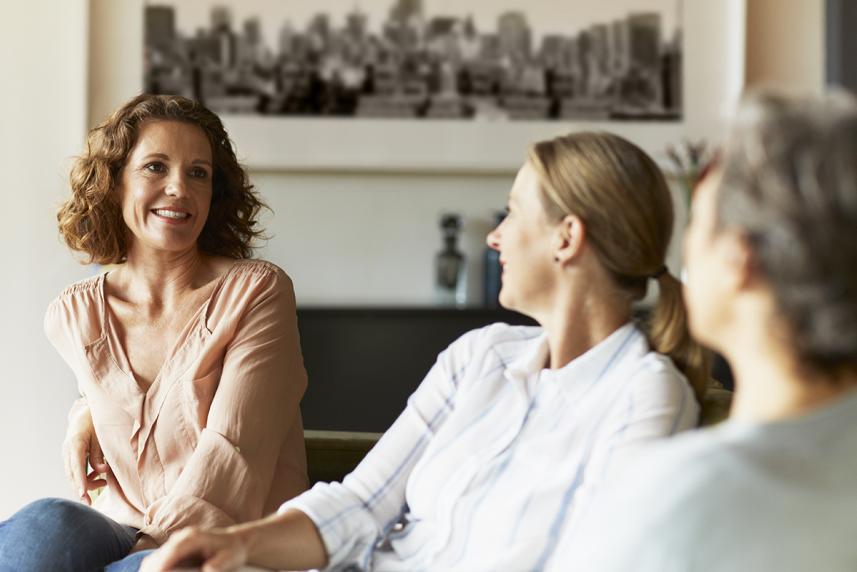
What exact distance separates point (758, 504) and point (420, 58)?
372 centimetres

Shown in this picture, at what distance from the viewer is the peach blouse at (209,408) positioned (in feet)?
7.58

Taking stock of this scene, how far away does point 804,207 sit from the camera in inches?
38.8

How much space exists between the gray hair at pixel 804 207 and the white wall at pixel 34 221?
150 inches

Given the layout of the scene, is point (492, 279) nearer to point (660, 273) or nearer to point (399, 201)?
point (399, 201)

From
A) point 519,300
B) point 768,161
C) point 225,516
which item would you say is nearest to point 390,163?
point 225,516

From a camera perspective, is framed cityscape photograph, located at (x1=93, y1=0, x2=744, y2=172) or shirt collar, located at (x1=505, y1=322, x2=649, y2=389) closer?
shirt collar, located at (x1=505, y1=322, x2=649, y2=389)

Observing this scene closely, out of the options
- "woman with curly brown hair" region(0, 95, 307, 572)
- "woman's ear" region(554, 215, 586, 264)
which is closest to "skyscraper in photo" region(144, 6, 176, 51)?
"woman with curly brown hair" region(0, 95, 307, 572)

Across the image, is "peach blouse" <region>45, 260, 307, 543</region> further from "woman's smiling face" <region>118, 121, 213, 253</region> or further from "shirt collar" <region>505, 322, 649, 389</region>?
"shirt collar" <region>505, 322, 649, 389</region>

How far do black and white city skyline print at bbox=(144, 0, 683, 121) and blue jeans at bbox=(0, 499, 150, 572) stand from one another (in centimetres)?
256

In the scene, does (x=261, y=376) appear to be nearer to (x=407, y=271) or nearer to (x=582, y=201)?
(x=582, y=201)

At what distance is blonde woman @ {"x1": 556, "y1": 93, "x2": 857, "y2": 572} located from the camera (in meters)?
0.99

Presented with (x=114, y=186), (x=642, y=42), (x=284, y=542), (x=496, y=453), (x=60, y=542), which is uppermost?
(x=642, y=42)

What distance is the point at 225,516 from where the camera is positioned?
2.28 metres

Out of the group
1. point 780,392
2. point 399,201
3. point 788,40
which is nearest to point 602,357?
point 780,392
